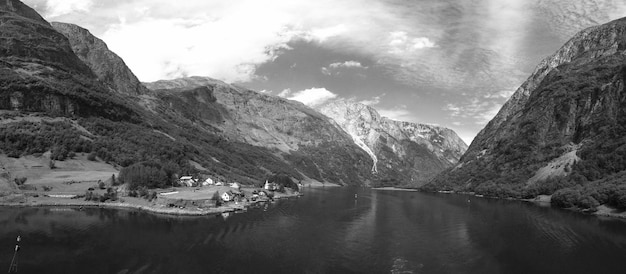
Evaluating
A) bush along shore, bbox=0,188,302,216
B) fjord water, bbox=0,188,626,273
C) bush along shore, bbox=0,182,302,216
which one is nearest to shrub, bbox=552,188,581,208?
fjord water, bbox=0,188,626,273

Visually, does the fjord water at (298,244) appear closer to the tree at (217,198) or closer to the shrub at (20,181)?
the tree at (217,198)

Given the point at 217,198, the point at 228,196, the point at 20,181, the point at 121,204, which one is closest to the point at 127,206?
the point at 121,204

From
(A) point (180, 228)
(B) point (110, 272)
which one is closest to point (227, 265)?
(B) point (110, 272)

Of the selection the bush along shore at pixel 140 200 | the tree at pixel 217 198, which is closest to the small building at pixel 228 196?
the bush along shore at pixel 140 200

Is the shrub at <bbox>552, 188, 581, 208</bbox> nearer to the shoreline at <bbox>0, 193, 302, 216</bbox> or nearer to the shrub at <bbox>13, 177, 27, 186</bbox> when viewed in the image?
the shoreline at <bbox>0, 193, 302, 216</bbox>

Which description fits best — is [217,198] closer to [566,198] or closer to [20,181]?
[20,181]

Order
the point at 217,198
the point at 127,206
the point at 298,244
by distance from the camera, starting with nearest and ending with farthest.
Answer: the point at 298,244, the point at 127,206, the point at 217,198

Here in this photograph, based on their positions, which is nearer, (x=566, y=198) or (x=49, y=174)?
(x=49, y=174)
